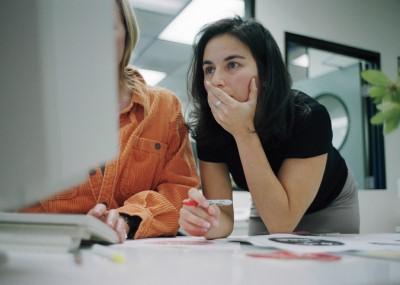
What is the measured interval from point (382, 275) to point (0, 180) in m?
0.37

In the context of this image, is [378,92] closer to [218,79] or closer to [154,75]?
[218,79]

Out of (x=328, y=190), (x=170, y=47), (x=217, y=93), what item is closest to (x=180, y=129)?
(x=217, y=93)

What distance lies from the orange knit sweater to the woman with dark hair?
0.23ft

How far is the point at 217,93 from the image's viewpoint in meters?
1.03

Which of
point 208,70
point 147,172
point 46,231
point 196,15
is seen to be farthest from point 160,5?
point 46,231

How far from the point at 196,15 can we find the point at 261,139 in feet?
7.51

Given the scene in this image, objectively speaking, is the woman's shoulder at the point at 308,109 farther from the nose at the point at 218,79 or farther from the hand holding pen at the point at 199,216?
the hand holding pen at the point at 199,216

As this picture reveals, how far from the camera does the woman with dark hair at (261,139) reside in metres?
0.97

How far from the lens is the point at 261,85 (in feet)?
3.52

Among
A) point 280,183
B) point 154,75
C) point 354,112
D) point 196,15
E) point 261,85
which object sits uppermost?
point 196,15

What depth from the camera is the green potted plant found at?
37 centimetres

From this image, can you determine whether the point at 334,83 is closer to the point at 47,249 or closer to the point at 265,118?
the point at 265,118

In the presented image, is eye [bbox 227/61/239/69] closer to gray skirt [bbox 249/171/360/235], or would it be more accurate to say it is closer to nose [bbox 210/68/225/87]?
nose [bbox 210/68/225/87]

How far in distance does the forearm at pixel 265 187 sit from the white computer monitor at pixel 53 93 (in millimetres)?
649
